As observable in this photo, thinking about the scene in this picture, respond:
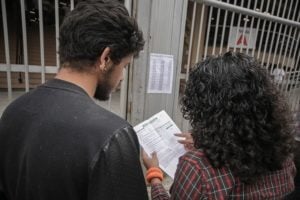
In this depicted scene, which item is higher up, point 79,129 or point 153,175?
point 79,129

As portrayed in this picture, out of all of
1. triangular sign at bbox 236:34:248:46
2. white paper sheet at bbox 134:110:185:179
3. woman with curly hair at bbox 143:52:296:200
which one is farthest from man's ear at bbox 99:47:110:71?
triangular sign at bbox 236:34:248:46

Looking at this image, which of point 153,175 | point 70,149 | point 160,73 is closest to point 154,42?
point 160,73

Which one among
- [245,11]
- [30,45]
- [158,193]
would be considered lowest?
[158,193]

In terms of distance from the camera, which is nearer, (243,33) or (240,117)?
(240,117)

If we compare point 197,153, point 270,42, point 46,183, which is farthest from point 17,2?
point 270,42

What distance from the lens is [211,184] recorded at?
42.4 inches

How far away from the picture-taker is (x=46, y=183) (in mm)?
950

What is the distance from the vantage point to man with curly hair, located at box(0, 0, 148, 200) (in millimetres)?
886

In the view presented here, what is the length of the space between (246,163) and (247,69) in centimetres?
39

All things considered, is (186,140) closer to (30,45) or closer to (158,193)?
(158,193)

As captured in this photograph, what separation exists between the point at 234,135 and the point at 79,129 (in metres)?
0.63

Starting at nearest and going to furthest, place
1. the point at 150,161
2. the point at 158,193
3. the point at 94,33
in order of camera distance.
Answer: the point at 94,33 < the point at 158,193 < the point at 150,161

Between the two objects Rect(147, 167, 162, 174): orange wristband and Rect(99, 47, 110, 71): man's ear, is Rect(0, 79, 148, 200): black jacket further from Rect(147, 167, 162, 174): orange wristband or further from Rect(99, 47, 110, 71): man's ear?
Rect(147, 167, 162, 174): orange wristband

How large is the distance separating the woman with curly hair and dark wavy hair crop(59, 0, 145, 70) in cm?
38
